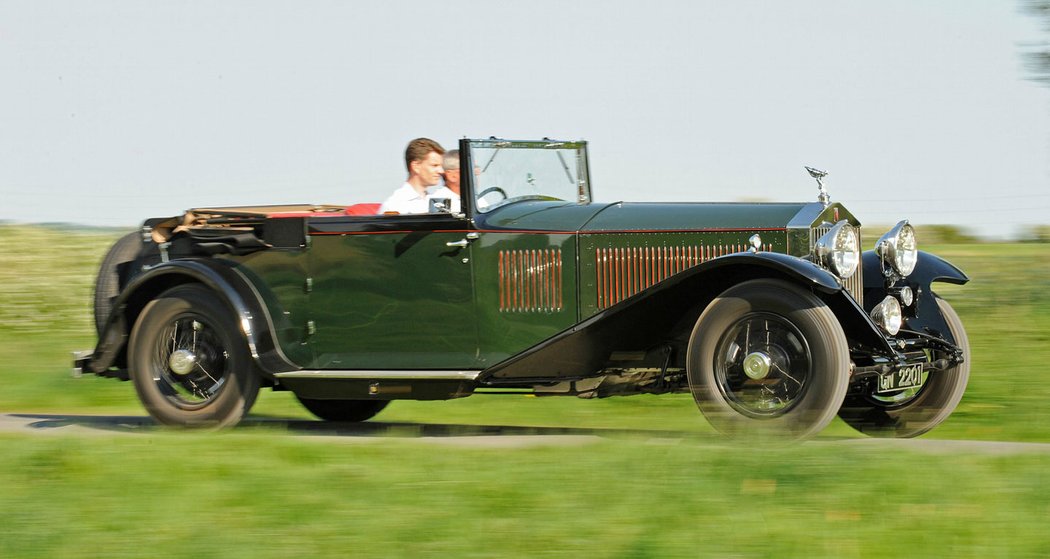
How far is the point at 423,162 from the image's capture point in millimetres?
7277

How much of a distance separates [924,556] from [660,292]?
8.21ft

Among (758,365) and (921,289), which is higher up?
(921,289)

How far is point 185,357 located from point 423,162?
175 cm

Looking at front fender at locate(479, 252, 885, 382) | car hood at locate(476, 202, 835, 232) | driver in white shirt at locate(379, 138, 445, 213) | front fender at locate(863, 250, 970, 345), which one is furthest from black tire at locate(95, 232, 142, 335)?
front fender at locate(863, 250, 970, 345)

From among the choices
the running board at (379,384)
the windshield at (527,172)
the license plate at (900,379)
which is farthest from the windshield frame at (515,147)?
the license plate at (900,379)

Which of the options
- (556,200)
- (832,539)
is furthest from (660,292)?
(832,539)

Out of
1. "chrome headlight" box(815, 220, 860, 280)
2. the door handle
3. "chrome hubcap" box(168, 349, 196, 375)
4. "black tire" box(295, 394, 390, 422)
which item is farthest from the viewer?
"black tire" box(295, 394, 390, 422)

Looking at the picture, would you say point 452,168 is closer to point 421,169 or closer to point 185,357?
point 421,169

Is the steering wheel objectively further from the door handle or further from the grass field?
the grass field

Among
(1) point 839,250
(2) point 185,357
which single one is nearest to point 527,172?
(1) point 839,250

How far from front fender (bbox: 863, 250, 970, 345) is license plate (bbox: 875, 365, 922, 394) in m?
0.59

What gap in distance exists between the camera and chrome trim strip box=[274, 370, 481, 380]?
6.52 m

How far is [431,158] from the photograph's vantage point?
287 inches

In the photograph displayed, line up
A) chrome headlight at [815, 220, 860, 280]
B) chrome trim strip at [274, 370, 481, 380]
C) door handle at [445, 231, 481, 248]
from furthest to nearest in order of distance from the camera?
door handle at [445, 231, 481, 248] < chrome trim strip at [274, 370, 481, 380] < chrome headlight at [815, 220, 860, 280]
